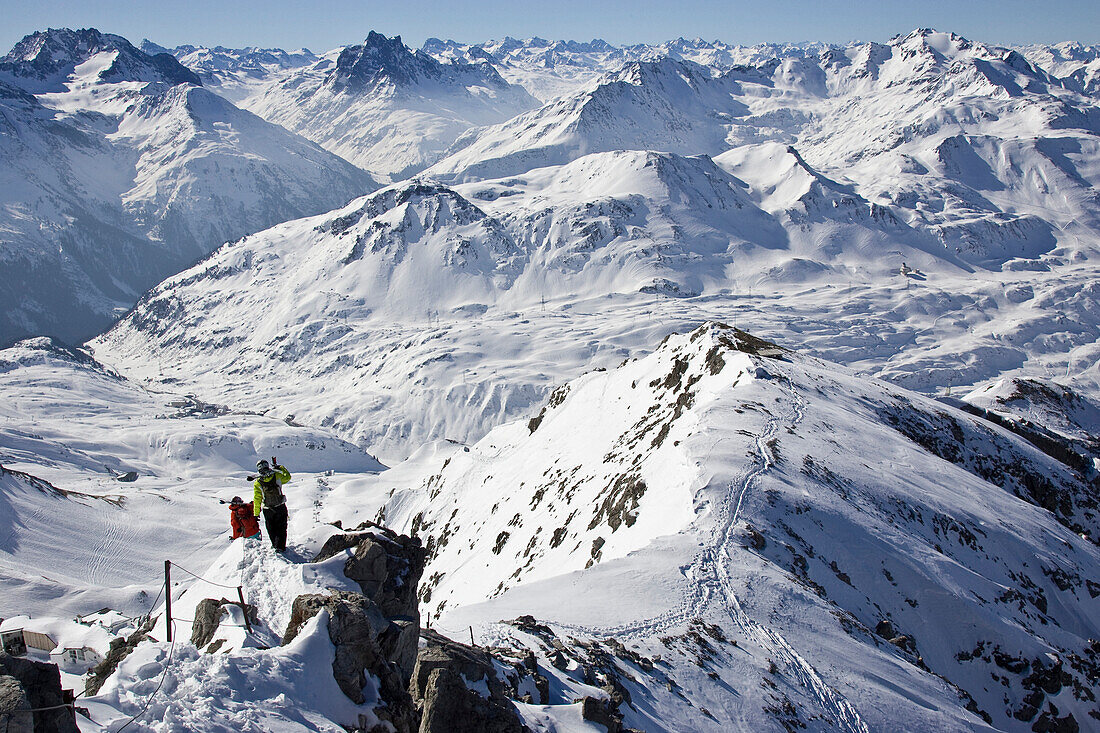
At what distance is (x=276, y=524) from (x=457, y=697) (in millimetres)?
8356

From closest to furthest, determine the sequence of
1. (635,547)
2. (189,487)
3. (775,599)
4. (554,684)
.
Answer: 1. (554,684)
2. (775,599)
3. (635,547)
4. (189,487)

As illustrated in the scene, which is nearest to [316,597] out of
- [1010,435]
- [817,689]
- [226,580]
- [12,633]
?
[226,580]

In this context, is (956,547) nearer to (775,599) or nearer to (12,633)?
(775,599)

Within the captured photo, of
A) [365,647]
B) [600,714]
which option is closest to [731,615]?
[600,714]

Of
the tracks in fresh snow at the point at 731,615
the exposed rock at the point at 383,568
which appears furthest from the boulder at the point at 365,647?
the tracks in fresh snow at the point at 731,615

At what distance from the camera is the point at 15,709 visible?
1119cm

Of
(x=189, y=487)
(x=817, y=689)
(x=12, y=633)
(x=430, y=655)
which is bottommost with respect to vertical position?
(x=189, y=487)

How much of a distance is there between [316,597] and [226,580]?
6.35 meters

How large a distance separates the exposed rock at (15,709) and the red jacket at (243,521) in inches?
383

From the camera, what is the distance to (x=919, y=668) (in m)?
29.9

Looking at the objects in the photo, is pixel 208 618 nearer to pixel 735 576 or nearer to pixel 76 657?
pixel 76 657

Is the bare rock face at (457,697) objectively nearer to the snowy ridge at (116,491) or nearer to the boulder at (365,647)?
the boulder at (365,647)

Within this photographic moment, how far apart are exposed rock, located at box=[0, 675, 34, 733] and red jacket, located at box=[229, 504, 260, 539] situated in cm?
972

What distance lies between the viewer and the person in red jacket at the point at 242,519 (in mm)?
21234
